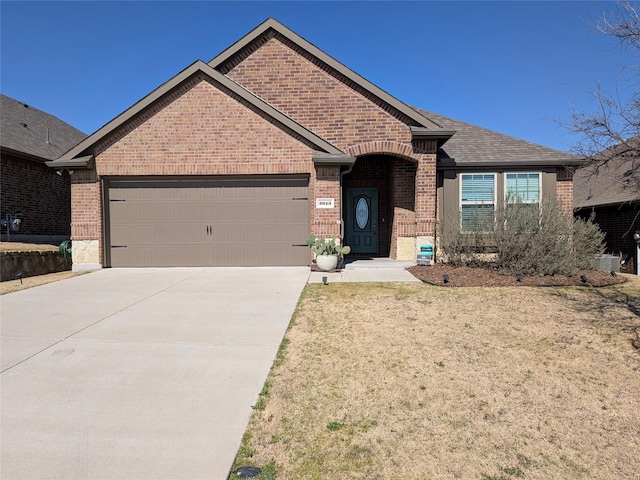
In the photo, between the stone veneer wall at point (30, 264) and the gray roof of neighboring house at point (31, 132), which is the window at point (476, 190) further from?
the gray roof of neighboring house at point (31, 132)

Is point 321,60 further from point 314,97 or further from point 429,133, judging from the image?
point 429,133

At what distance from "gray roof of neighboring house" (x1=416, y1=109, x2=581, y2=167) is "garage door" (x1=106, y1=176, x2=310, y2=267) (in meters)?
5.15

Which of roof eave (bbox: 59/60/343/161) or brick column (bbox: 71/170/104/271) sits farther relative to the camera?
brick column (bbox: 71/170/104/271)

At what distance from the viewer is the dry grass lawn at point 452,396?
9.18 ft

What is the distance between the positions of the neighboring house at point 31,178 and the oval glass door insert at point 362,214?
1228cm

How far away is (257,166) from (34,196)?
33.8ft

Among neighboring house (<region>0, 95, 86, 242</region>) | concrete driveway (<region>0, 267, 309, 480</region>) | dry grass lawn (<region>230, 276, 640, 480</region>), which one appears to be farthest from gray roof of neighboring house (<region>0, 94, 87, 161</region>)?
dry grass lawn (<region>230, 276, 640, 480</region>)

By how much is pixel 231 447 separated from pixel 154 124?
1021 centimetres

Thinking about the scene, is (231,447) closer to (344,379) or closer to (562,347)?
(344,379)

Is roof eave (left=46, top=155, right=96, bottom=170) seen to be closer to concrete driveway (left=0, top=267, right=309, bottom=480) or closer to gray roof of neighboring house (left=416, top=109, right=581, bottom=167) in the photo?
concrete driveway (left=0, top=267, right=309, bottom=480)

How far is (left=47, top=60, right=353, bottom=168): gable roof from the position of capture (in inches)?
422

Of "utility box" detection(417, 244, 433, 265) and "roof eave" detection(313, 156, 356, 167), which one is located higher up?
"roof eave" detection(313, 156, 356, 167)

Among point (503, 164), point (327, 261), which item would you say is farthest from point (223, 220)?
point (503, 164)

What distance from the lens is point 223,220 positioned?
11344 mm
